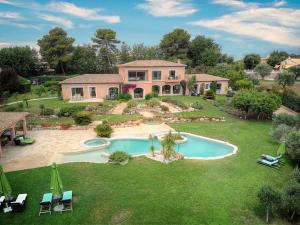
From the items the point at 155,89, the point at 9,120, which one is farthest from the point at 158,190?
the point at 155,89

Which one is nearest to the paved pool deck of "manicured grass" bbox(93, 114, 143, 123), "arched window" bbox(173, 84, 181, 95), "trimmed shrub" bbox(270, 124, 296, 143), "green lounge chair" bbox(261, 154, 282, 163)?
"manicured grass" bbox(93, 114, 143, 123)

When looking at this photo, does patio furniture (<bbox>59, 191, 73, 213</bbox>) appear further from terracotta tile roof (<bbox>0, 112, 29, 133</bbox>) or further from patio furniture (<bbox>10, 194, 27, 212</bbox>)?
terracotta tile roof (<bbox>0, 112, 29, 133</bbox>)

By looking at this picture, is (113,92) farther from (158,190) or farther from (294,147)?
(294,147)

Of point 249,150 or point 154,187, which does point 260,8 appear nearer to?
point 249,150

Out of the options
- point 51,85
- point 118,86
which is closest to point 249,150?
point 118,86

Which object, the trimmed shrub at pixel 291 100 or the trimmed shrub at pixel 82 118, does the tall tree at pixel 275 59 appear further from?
the trimmed shrub at pixel 82 118
